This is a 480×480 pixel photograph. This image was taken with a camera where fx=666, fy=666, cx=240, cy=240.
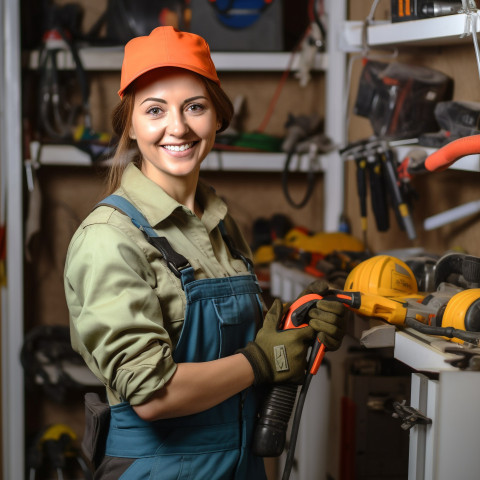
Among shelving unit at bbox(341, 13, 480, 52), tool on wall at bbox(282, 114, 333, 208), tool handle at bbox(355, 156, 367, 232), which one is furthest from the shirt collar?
tool on wall at bbox(282, 114, 333, 208)

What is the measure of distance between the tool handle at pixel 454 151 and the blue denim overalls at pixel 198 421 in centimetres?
53

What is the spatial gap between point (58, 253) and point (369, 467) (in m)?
1.82

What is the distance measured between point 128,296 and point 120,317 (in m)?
0.04

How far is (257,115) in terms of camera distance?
123 inches

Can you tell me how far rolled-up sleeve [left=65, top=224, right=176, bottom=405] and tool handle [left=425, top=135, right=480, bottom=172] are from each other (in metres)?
0.71

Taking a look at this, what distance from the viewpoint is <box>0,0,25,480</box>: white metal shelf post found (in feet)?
9.21

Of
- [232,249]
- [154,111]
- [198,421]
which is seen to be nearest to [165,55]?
[154,111]

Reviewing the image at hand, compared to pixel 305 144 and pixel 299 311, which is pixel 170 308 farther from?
pixel 305 144

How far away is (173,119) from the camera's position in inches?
54.1

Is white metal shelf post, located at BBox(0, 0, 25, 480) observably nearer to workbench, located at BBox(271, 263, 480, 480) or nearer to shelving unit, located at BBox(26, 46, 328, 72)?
shelving unit, located at BBox(26, 46, 328, 72)

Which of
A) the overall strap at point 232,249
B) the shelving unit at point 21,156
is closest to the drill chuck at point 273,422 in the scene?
the overall strap at point 232,249

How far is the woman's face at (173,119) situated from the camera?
1.37 meters

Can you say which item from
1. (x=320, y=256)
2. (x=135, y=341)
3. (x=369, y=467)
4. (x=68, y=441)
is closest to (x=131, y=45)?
(x=135, y=341)

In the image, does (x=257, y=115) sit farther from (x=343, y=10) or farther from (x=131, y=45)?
(x=131, y=45)
